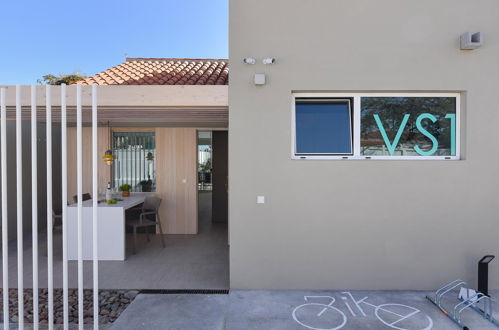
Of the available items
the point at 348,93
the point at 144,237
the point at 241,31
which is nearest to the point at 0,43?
the point at 144,237

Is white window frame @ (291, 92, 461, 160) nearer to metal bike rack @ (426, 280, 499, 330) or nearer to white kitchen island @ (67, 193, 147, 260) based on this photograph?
metal bike rack @ (426, 280, 499, 330)

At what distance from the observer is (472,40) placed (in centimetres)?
376

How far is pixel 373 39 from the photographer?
391 centimetres

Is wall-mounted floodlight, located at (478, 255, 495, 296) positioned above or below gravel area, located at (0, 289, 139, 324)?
above

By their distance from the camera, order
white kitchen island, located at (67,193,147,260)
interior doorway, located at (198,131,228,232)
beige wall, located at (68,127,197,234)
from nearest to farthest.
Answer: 1. white kitchen island, located at (67,193,147,260)
2. beige wall, located at (68,127,197,234)
3. interior doorway, located at (198,131,228,232)

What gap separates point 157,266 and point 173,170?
263 cm

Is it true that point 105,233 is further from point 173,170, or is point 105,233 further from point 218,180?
point 218,180

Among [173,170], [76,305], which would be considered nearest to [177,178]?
[173,170]

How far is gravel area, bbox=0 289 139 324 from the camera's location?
339 centimetres

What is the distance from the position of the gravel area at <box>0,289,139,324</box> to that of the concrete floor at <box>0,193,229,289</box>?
0.53 feet

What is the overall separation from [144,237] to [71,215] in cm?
181

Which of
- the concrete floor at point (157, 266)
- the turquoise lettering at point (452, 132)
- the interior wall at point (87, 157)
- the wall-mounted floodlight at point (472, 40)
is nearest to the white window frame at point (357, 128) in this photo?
the turquoise lettering at point (452, 132)

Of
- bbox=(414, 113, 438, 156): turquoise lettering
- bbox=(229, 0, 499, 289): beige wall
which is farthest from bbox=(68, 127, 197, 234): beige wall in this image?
bbox=(414, 113, 438, 156): turquoise lettering

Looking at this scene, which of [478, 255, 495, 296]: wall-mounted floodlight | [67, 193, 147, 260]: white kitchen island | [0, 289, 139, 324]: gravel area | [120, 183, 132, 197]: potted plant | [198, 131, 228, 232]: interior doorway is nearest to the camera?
[0, 289, 139, 324]: gravel area
